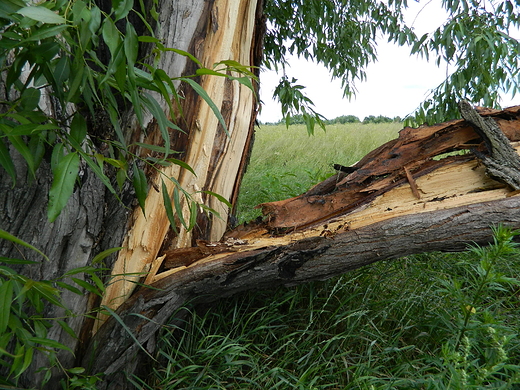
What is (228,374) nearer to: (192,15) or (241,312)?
(241,312)

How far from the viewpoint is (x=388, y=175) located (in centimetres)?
255

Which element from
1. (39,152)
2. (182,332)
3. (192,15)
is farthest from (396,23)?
(39,152)

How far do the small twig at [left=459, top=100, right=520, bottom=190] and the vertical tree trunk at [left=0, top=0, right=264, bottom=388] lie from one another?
1.13 m

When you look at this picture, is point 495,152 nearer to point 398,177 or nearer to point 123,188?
point 398,177

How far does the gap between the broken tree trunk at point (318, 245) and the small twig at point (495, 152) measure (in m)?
0.03

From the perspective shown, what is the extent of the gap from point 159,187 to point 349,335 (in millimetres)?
1104

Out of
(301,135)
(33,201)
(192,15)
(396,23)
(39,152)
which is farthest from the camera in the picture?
(301,135)

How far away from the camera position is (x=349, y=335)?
6.93ft

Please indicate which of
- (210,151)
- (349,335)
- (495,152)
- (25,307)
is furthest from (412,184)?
(25,307)

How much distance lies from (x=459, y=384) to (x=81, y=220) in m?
1.52

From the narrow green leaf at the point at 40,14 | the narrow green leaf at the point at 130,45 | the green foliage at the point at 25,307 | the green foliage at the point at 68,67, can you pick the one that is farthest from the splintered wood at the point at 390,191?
the narrow green leaf at the point at 40,14

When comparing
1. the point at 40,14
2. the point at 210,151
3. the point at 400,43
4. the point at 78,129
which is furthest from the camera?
the point at 400,43

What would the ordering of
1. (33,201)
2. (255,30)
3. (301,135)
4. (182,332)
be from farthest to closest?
(301,135) → (255,30) → (182,332) → (33,201)

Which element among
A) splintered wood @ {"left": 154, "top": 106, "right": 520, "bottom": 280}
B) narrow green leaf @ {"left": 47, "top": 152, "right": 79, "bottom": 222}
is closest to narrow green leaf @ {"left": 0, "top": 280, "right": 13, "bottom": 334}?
narrow green leaf @ {"left": 47, "top": 152, "right": 79, "bottom": 222}
